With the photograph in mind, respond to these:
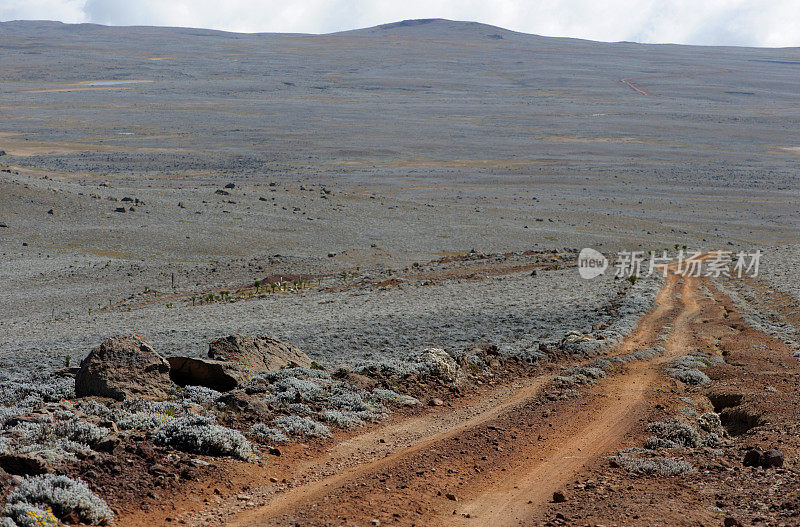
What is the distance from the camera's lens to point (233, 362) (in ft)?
33.7

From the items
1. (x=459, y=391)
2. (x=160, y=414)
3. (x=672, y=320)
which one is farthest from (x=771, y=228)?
(x=160, y=414)

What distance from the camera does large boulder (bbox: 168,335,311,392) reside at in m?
9.59

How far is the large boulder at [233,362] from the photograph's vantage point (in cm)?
959

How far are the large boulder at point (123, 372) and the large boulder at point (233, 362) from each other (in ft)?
2.04

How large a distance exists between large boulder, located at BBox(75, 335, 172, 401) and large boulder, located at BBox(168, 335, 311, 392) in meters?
0.62

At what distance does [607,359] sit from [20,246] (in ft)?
120

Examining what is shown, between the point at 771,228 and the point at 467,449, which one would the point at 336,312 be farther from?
the point at 771,228

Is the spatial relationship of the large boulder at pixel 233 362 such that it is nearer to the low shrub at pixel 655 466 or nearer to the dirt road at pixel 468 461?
the dirt road at pixel 468 461

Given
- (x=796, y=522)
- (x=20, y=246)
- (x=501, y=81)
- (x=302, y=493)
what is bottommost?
(x=20, y=246)

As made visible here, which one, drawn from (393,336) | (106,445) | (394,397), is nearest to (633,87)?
(393,336)

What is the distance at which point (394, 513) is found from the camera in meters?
5.72

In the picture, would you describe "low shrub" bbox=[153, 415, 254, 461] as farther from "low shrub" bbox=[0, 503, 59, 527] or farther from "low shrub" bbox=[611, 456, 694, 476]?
"low shrub" bbox=[611, 456, 694, 476]

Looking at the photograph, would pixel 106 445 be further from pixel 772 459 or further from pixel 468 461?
pixel 772 459

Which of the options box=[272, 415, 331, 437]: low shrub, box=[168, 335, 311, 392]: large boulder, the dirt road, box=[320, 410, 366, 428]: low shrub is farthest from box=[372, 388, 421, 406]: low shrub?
box=[168, 335, 311, 392]: large boulder
